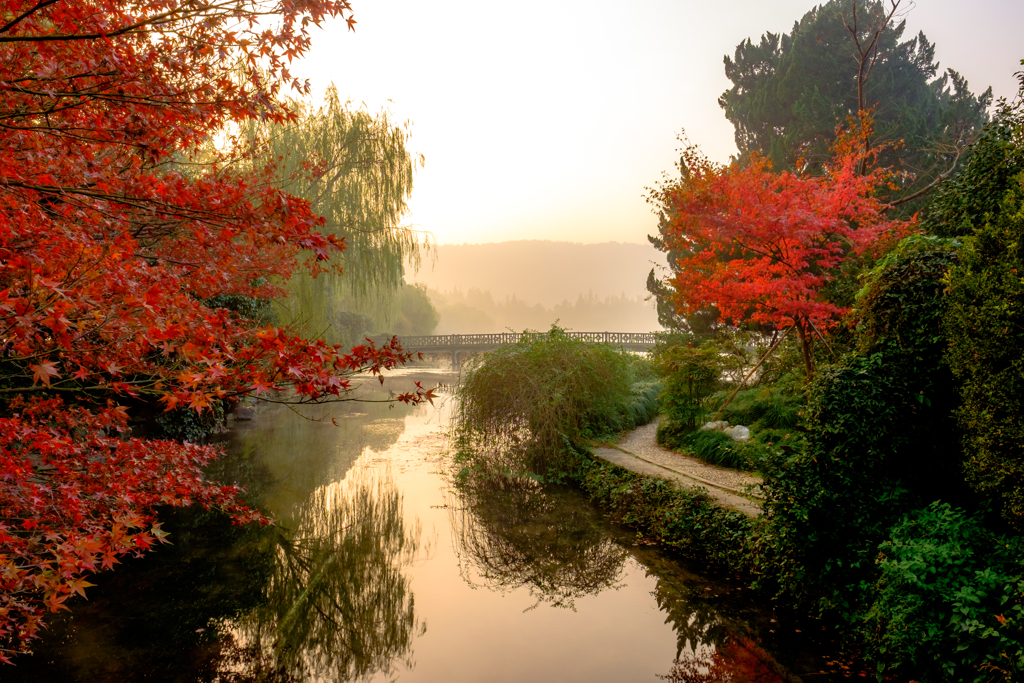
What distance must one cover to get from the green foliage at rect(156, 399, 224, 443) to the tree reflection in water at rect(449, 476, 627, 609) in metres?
4.59

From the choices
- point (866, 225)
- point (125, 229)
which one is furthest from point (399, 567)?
point (866, 225)

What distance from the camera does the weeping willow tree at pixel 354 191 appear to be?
14.4 metres

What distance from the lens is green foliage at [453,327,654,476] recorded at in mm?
9484

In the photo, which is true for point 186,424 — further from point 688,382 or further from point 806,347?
point 806,347

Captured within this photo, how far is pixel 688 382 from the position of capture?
34.1ft

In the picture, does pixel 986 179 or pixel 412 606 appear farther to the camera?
pixel 412 606

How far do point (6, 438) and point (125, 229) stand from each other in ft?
5.41

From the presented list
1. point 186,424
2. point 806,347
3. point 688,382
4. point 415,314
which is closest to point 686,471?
point 688,382

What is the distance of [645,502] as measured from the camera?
24.1 feet

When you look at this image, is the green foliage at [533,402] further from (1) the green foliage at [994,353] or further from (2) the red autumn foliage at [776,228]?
(1) the green foliage at [994,353]

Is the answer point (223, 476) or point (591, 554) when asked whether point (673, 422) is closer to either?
point (591, 554)

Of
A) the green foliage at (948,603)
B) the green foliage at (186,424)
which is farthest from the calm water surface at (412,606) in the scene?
the green foliage at (186,424)

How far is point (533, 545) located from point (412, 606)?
1809 millimetres

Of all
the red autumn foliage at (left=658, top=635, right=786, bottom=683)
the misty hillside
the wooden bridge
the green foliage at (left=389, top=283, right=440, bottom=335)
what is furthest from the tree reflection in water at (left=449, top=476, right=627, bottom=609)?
the misty hillside
